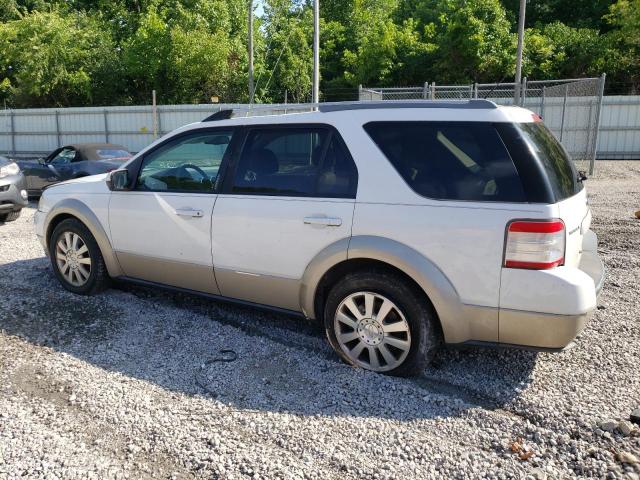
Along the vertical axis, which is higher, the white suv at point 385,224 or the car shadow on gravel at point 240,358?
the white suv at point 385,224

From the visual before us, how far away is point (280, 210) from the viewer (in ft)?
14.0

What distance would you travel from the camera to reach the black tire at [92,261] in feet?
18.2

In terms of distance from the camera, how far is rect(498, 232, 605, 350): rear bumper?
345 centimetres

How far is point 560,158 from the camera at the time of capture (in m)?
4.00

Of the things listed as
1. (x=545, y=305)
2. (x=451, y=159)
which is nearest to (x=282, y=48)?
(x=451, y=159)

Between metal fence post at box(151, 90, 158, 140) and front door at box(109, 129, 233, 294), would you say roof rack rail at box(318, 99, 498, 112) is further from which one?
metal fence post at box(151, 90, 158, 140)

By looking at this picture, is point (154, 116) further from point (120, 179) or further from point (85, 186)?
point (120, 179)

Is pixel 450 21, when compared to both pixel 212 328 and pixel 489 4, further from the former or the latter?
pixel 212 328

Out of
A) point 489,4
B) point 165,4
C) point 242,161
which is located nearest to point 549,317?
point 242,161

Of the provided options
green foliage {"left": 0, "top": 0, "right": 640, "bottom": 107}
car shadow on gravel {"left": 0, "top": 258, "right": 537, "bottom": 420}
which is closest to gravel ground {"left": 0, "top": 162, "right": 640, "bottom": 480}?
car shadow on gravel {"left": 0, "top": 258, "right": 537, "bottom": 420}

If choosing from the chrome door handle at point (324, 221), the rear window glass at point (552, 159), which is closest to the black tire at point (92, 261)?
the chrome door handle at point (324, 221)

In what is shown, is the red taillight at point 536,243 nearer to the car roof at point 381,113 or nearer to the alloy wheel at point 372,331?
the car roof at point 381,113

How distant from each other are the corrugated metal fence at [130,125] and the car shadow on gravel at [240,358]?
13.1 m

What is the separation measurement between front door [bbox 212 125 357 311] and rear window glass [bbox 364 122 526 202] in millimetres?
355
